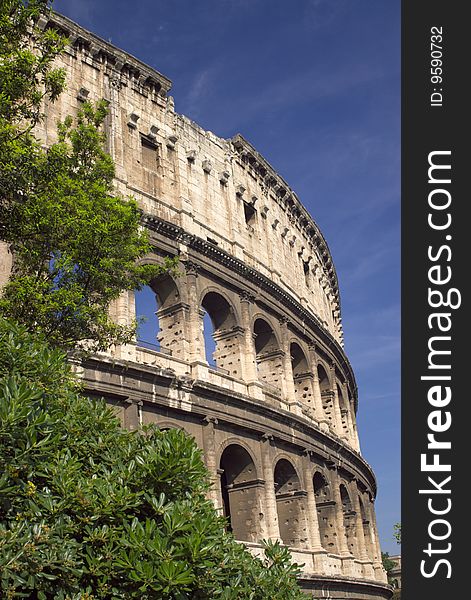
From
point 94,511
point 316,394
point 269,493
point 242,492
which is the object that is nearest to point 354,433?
point 316,394

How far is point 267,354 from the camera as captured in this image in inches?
991

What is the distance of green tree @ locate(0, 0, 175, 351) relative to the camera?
35.1 feet

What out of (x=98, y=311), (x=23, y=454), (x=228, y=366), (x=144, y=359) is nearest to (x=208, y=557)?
(x=23, y=454)

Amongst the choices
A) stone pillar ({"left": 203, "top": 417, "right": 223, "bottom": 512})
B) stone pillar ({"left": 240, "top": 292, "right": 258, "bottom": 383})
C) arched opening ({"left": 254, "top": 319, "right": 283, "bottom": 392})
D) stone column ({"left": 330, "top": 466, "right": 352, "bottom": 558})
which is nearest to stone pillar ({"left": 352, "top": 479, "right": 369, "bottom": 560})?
stone column ({"left": 330, "top": 466, "right": 352, "bottom": 558})

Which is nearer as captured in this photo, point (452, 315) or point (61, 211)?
point (452, 315)

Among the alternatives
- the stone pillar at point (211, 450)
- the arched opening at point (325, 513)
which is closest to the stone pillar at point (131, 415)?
the stone pillar at point (211, 450)

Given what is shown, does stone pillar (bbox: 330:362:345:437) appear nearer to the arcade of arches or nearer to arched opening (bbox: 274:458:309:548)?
the arcade of arches

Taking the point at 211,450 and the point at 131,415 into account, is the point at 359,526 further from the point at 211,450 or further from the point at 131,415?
the point at 131,415

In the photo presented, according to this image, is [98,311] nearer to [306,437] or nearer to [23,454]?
[23,454]

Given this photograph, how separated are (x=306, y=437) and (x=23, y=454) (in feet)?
59.4

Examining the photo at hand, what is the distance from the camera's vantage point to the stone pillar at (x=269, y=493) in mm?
20125

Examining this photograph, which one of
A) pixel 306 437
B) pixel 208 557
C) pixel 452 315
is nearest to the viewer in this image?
pixel 208 557

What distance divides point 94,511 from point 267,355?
59.8 feet

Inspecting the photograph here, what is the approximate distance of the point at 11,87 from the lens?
1061 cm
